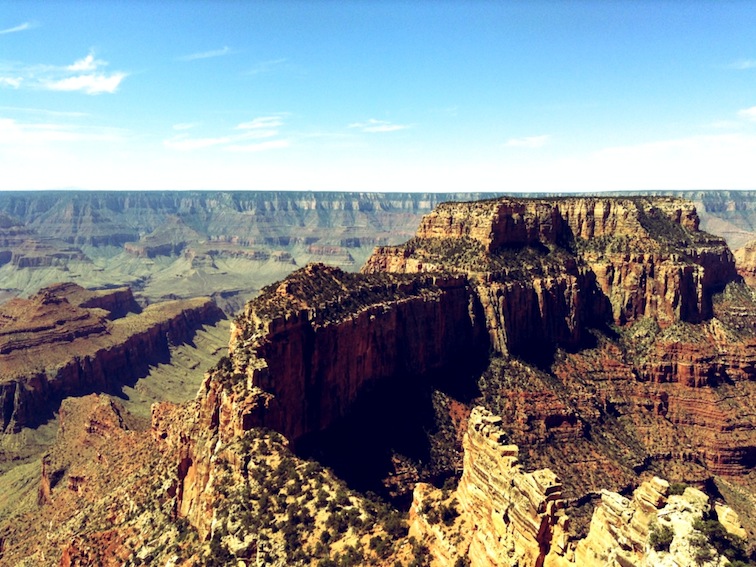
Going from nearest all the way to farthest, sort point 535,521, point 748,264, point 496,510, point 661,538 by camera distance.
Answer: point 661,538 < point 535,521 < point 496,510 < point 748,264

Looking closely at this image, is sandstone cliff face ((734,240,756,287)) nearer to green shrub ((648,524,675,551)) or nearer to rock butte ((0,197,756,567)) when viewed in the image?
rock butte ((0,197,756,567))

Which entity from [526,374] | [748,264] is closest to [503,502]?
[526,374]

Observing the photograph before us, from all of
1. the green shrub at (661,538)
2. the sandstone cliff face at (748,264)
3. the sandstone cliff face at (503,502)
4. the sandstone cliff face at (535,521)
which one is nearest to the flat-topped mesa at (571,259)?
the sandstone cliff face at (748,264)

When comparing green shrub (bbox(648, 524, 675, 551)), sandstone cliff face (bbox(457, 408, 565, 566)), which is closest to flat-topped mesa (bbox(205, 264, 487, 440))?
sandstone cliff face (bbox(457, 408, 565, 566))

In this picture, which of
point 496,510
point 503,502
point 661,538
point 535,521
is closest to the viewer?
point 661,538

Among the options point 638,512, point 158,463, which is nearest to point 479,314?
point 158,463

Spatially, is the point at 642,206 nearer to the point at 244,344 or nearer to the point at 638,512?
the point at 244,344

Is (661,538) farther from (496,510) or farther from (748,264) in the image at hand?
(748,264)
